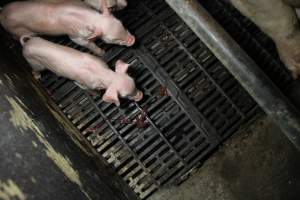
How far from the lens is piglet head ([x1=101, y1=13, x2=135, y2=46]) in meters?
2.67

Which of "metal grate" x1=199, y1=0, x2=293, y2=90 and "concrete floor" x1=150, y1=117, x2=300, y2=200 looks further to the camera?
"metal grate" x1=199, y1=0, x2=293, y2=90

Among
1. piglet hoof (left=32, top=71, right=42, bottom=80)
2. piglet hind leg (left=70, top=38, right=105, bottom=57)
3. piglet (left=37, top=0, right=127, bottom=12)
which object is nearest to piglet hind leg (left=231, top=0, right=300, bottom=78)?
piglet (left=37, top=0, right=127, bottom=12)

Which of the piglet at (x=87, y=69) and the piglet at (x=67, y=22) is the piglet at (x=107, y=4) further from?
the piglet at (x=87, y=69)

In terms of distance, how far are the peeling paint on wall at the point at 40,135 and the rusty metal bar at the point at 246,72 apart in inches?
34.1

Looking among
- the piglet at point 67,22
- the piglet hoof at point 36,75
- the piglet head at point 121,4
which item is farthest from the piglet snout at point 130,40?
the piglet hoof at point 36,75

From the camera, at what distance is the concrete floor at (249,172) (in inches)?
104

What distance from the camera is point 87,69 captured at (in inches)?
102

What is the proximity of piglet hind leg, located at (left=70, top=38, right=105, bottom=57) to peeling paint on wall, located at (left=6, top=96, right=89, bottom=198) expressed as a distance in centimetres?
110

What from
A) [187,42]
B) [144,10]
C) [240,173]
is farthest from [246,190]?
[144,10]

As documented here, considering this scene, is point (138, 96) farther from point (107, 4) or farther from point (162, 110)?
point (107, 4)

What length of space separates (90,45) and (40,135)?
1.24 m

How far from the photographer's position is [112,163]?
2779 mm

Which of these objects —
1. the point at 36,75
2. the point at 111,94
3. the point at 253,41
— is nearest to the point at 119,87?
the point at 111,94

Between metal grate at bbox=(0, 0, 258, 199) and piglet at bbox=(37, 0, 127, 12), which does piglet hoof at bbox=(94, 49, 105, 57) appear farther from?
piglet at bbox=(37, 0, 127, 12)
